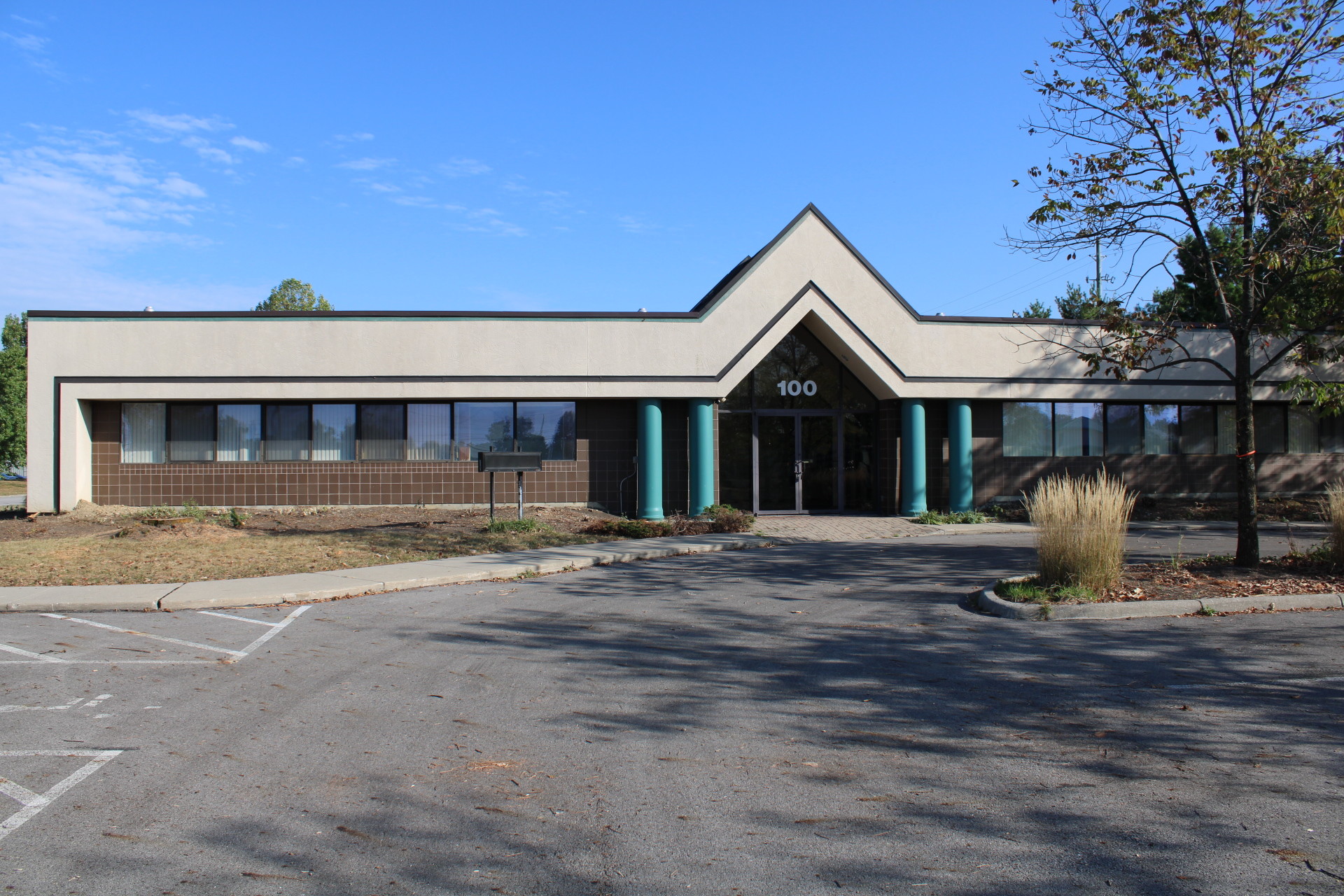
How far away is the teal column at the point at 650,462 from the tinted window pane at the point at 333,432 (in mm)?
6780

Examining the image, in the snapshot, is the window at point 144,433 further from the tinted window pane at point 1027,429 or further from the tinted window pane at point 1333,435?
the tinted window pane at point 1333,435

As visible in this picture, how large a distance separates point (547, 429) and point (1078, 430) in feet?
44.8

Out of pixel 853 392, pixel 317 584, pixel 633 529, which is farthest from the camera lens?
pixel 853 392

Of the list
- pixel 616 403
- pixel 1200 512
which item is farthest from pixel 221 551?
pixel 1200 512

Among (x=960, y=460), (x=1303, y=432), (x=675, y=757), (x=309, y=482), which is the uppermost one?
(x=1303, y=432)

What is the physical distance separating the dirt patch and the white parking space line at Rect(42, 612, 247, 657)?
194 cm

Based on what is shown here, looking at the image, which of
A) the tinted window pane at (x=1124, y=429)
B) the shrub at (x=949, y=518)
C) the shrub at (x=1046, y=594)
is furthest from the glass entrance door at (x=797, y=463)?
the shrub at (x=1046, y=594)

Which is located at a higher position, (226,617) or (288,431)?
(288,431)

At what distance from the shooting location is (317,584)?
38.5ft

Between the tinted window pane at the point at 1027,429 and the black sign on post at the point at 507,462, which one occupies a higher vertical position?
the tinted window pane at the point at 1027,429

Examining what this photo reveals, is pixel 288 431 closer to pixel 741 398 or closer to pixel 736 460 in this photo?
pixel 736 460

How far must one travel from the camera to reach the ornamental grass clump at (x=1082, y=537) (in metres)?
10.2

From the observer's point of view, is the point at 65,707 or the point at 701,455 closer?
the point at 65,707

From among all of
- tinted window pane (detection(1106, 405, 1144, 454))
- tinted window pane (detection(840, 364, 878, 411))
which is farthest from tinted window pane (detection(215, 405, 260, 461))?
tinted window pane (detection(1106, 405, 1144, 454))
